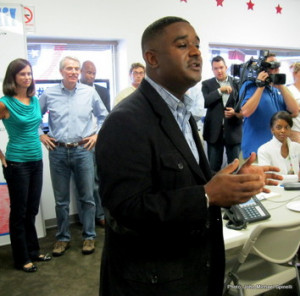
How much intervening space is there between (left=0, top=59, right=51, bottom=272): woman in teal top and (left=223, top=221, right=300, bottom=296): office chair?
5.15 feet

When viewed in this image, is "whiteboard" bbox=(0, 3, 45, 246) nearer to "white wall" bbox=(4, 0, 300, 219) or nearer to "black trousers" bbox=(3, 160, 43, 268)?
"white wall" bbox=(4, 0, 300, 219)

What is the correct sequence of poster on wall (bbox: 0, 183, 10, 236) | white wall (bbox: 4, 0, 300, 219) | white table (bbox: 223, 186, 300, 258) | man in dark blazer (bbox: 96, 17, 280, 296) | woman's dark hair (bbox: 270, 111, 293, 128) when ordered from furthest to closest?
white wall (bbox: 4, 0, 300, 219) → poster on wall (bbox: 0, 183, 10, 236) → woman's dark hair (bbox: 270, 111, 293, 128) → white table (bbox: 223, 186, 300, 258) → man in dark blazer (bbox: 96, 17, 280, 296)

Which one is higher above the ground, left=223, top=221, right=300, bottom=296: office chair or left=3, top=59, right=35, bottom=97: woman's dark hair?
left=3, top=59, right=35, bottom=97: woman's dark hair

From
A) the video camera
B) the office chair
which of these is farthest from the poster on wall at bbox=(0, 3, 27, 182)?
the office chair

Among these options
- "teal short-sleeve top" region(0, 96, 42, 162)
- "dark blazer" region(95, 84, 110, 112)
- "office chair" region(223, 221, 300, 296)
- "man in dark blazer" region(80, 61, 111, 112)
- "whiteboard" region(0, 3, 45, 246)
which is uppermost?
"whiteboard" region(0, 3, 45, 246)

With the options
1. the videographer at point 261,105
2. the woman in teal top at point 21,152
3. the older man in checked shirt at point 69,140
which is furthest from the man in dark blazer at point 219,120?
the woman in teal top at point 21,152

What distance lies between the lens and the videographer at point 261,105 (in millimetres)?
2658

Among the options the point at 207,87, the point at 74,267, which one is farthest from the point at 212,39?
the point at 74,267

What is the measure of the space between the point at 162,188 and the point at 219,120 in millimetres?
2882

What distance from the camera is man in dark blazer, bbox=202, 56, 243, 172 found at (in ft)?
11.7

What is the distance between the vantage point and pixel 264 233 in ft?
4.72

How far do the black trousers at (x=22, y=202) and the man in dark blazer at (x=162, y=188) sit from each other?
5.10ft

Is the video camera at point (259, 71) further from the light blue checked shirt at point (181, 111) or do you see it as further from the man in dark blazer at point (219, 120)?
the light blue checked shirt at point (181, 111)

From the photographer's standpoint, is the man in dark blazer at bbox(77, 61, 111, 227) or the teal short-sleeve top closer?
the teal short-sleeve top
